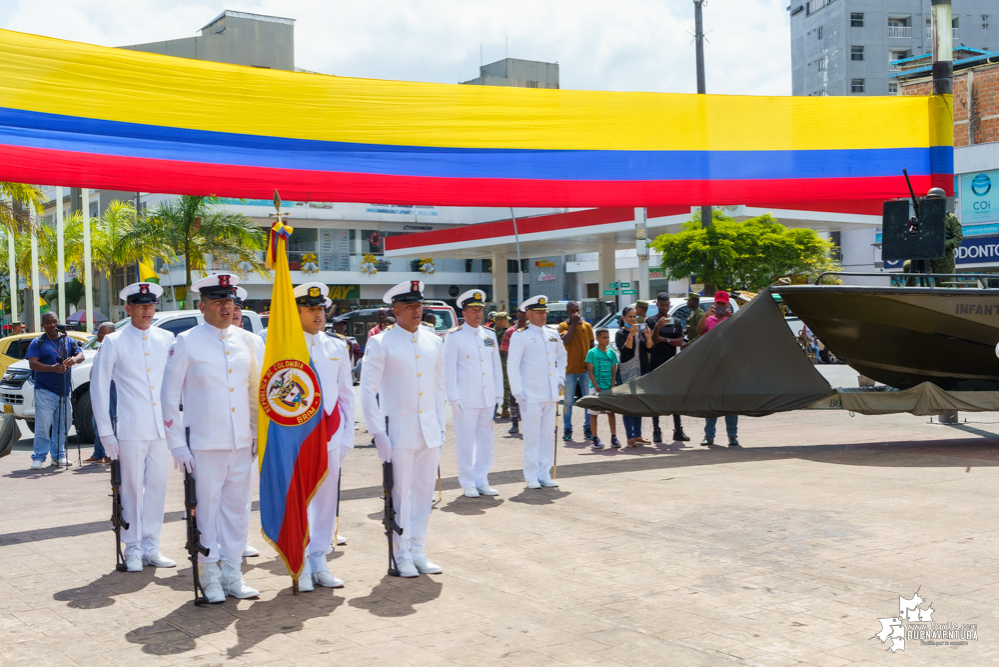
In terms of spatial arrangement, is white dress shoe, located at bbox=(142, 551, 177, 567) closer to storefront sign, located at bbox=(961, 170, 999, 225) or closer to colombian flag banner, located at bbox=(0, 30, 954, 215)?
colombian flag banner, located at bbox=(0, 30, 954, 215)

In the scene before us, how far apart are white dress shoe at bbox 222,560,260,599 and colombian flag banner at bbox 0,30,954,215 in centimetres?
411

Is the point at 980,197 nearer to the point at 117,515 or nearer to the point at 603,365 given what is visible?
the point at 603,365

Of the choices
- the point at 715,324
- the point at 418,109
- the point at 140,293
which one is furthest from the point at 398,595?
the point at 715,324

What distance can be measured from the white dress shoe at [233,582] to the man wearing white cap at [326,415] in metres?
0.33

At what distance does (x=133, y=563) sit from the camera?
264 inches

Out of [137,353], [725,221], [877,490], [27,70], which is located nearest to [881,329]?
[877,490]

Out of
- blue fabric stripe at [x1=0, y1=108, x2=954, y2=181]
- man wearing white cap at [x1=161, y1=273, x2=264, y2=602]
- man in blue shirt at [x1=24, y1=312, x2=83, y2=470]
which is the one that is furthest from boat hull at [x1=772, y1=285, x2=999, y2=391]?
man in blue shirt at [x1=24, y1=312, x2=83, y2=470]

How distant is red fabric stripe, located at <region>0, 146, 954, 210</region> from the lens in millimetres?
8250

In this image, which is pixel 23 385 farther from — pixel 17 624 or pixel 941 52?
pixel 941 52

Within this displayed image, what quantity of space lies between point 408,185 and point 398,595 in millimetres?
4877

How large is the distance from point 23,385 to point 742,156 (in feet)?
35.4

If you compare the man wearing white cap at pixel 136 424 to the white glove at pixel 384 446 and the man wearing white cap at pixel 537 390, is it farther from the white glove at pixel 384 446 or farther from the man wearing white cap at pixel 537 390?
the man wearing white cap at pixel 537 390

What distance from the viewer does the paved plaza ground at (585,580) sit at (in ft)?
16.1

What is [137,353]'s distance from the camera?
7188mm
